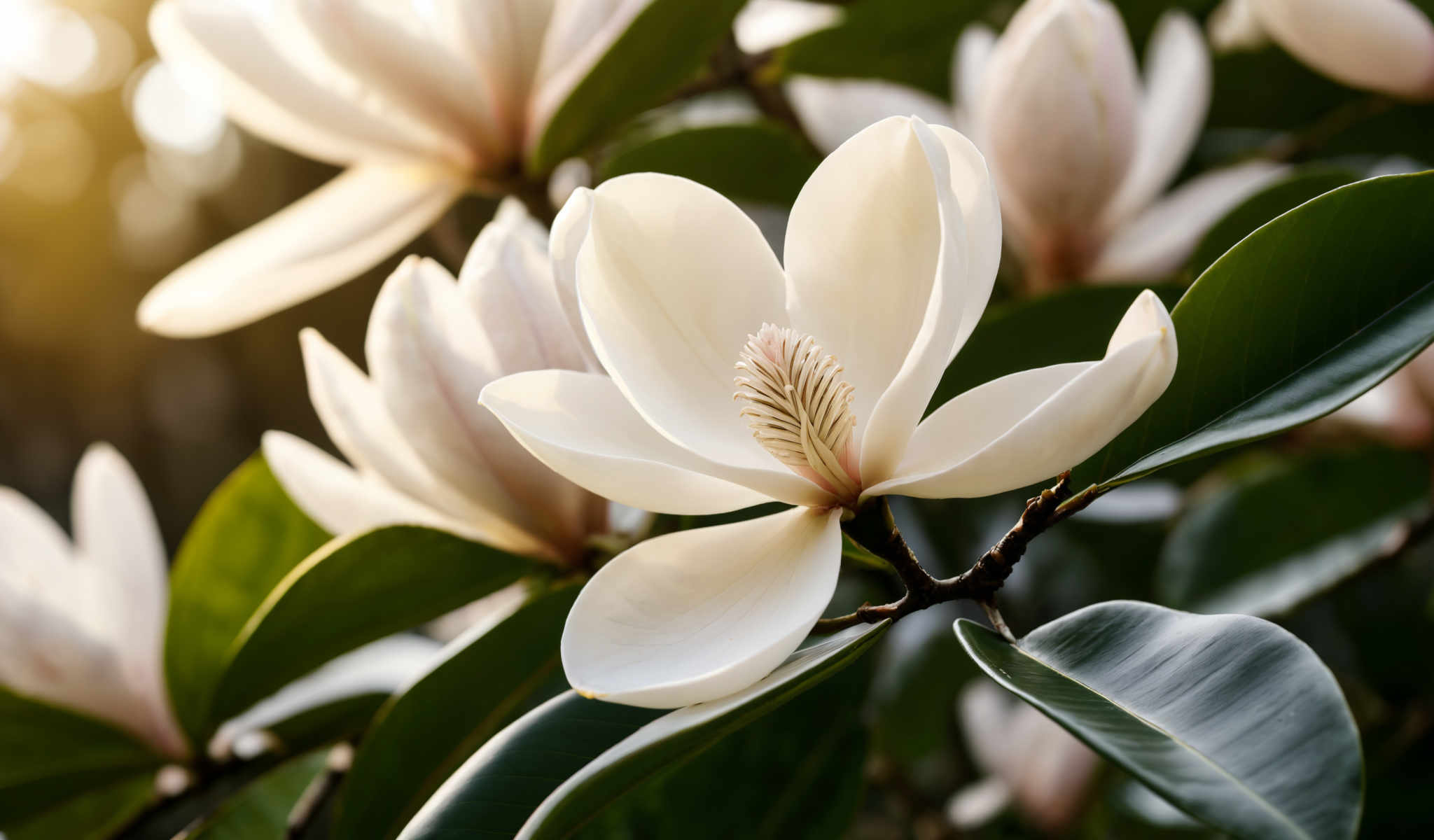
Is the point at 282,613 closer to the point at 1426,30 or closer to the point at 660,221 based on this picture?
the point at 660,221

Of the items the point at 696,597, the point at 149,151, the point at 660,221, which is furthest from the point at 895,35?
the point at 149,151

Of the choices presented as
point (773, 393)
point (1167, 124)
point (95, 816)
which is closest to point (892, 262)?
point (773, 393)

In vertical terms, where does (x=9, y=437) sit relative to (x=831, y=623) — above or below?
below

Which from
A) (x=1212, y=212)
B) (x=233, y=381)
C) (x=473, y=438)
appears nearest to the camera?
(x=473, y=438)

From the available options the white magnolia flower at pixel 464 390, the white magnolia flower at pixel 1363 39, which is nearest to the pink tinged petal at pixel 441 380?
the white magnolia flower at pixel 464 390

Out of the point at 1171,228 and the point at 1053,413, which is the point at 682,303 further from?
the point at 1171,228
